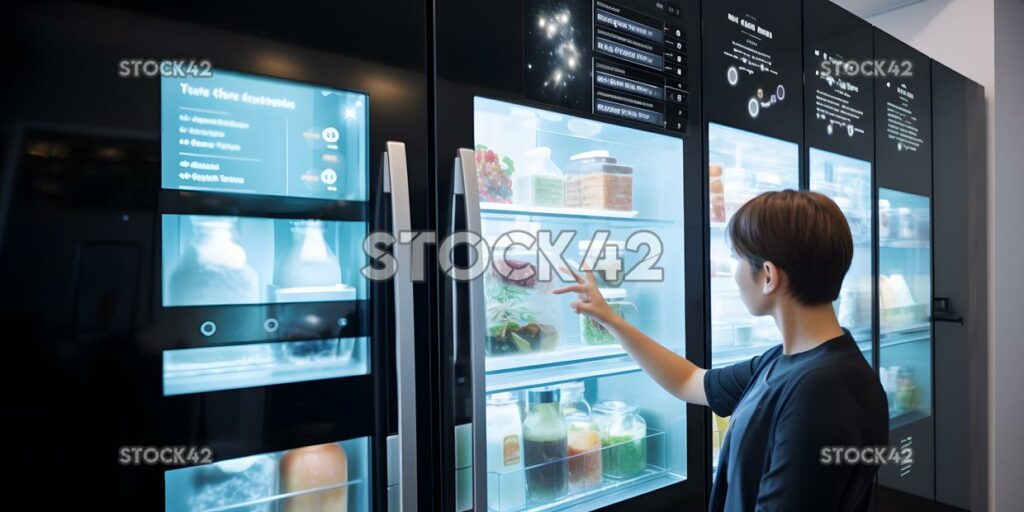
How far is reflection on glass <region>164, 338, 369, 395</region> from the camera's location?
109 cm

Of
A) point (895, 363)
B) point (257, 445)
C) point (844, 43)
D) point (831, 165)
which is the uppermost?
point (844, 43)

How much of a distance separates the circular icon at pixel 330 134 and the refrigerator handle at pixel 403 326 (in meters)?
0.11

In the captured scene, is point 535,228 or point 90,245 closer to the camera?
point 90,245

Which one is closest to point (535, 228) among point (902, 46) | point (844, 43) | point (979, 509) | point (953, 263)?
point (844, 43)

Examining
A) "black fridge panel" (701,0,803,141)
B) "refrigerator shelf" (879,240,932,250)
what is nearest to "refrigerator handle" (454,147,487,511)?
"black fridge panel" (701,0,803,141)

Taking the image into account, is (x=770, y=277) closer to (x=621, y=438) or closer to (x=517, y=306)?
(x=517, y=306)

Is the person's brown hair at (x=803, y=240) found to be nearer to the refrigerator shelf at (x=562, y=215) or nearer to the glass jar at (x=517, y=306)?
the refrigerator shelf at (x=562, y=215)

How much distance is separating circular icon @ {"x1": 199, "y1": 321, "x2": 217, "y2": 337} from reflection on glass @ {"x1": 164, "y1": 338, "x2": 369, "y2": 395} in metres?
0.03

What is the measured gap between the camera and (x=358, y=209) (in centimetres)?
126

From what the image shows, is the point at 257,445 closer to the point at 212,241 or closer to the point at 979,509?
the point at 212,241

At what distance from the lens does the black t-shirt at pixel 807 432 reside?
124 cm

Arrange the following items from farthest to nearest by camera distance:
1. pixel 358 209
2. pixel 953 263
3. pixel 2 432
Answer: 1. pixel 953 263
2. pixel 358 209
3. pixel 2 432

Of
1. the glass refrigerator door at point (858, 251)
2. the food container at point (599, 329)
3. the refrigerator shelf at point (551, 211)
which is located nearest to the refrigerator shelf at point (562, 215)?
the refrigerator shelf at point (551, 211)

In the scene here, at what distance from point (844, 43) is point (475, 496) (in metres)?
2.35
